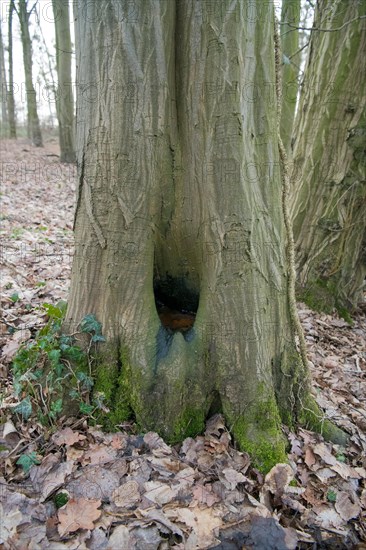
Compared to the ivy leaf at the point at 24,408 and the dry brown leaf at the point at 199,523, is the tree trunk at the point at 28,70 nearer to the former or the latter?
the ivy leaf at the point at 24,408

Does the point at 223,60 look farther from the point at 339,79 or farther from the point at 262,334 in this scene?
the point at 339,79

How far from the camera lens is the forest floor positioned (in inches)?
69.2

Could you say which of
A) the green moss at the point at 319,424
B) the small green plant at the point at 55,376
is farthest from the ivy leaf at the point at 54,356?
the green moss at the point at 319,424

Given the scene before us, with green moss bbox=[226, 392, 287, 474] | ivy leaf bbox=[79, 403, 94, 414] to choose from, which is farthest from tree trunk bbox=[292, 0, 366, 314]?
ivy leaf bbox=[79, 403, 94, 414]

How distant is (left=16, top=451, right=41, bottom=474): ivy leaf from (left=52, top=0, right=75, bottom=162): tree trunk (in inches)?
416

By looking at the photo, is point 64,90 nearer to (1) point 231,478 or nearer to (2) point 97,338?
(2) point 97,338

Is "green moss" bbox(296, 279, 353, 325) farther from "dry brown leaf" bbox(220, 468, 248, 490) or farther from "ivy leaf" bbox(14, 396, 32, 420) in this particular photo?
"ivy leaf" bbox(14, 396, 32, 420)

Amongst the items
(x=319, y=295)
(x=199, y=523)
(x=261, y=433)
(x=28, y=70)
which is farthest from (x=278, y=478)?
(x=28, y=70)

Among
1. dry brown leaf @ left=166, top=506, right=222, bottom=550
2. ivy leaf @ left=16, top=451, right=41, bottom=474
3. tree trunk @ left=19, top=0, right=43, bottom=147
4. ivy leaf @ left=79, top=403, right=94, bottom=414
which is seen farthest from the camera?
tree trunk @ left=19, top=0, right=43, bottom=147

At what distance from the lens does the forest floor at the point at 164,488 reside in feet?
5.76

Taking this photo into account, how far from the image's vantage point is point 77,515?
5.94ft

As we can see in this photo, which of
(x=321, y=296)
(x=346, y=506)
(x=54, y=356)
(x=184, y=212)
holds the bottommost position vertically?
(x=346, y=506)

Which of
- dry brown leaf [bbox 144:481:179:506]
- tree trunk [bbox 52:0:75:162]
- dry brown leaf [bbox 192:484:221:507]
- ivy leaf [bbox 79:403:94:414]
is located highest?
tree trunk [bbox 52:0:75:162]

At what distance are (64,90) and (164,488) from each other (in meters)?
13.1
